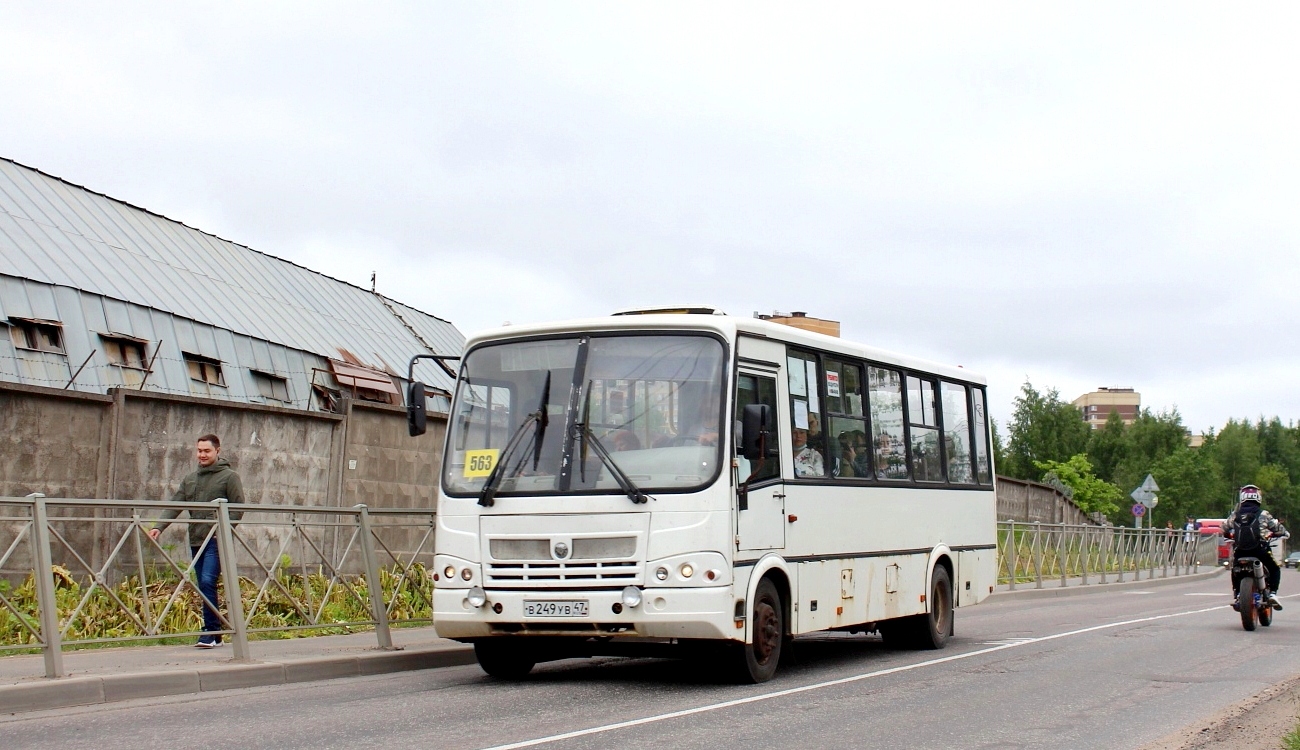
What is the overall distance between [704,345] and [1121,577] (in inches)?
1085

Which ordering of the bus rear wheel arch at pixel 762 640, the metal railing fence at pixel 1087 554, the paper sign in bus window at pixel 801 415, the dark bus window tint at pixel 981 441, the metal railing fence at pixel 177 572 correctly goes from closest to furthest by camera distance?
1. the metal railing fence at pixel 177 572
2. the bus rear wheel arch at pixel 762 640
3. the paper sign in bus window at pixel 801 415
4. the dark bus window tint at pixel 981 441
5. the metal railing fence at pixel 1087 554

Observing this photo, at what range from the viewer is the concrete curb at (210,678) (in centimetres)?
922

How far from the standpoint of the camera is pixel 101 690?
9.59m

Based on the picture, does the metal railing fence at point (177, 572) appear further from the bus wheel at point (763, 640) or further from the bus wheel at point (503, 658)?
the bus wheel at point (763, 640)

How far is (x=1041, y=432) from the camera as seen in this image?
4350 inches

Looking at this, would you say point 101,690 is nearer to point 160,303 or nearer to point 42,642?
point 42,642

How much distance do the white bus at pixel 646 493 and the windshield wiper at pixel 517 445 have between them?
17 mm

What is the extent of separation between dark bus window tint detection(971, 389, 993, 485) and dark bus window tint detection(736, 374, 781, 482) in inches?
212

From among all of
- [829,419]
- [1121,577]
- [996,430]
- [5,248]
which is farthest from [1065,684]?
[996,430]

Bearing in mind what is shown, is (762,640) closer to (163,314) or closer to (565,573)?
(565,573)

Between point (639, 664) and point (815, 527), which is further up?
point (815, 527)

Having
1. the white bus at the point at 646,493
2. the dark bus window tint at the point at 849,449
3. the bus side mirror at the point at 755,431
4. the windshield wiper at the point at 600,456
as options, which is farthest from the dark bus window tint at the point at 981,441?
the windshield wiper at the point at 600,456

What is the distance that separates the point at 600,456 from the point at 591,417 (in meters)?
0.35

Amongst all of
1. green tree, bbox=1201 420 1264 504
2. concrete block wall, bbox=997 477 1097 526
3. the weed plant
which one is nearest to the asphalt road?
the weed plant
